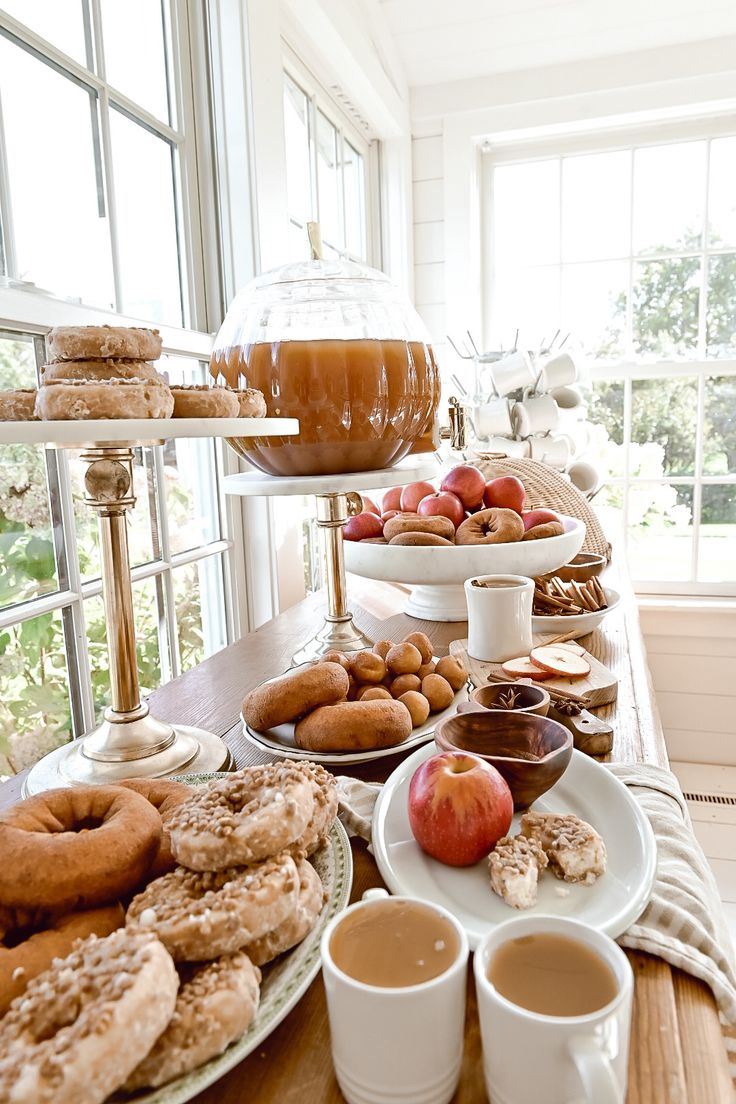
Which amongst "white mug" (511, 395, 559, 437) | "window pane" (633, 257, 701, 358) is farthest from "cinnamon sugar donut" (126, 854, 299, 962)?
"window pane" (633, 257, 701, 358)

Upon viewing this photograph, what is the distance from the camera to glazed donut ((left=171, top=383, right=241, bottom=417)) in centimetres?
64

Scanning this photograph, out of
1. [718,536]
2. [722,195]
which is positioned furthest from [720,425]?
[722,195]

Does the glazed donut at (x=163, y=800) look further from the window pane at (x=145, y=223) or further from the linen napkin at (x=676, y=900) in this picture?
the window pane at (x=145, y=223)

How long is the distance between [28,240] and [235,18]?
78cm

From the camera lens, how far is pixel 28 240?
115cm

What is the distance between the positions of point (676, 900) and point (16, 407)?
0.60 m

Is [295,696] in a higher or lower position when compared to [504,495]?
lower

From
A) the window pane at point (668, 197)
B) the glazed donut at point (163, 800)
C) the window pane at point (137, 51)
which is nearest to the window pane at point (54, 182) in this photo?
the window pane at point (137, 51)

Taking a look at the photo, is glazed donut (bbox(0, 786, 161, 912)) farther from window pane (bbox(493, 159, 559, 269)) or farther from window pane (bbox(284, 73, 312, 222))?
window pane (bbox(493, 159, 559, 269))

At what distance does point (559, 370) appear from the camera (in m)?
2.41

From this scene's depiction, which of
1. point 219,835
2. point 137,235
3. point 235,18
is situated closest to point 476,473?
point 137,235

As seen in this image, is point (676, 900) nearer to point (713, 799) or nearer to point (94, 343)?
point (94, 343)

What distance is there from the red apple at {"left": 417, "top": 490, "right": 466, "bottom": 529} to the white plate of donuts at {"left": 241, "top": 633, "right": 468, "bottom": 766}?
17.9 inches

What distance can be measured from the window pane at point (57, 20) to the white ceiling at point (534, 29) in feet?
4.96
